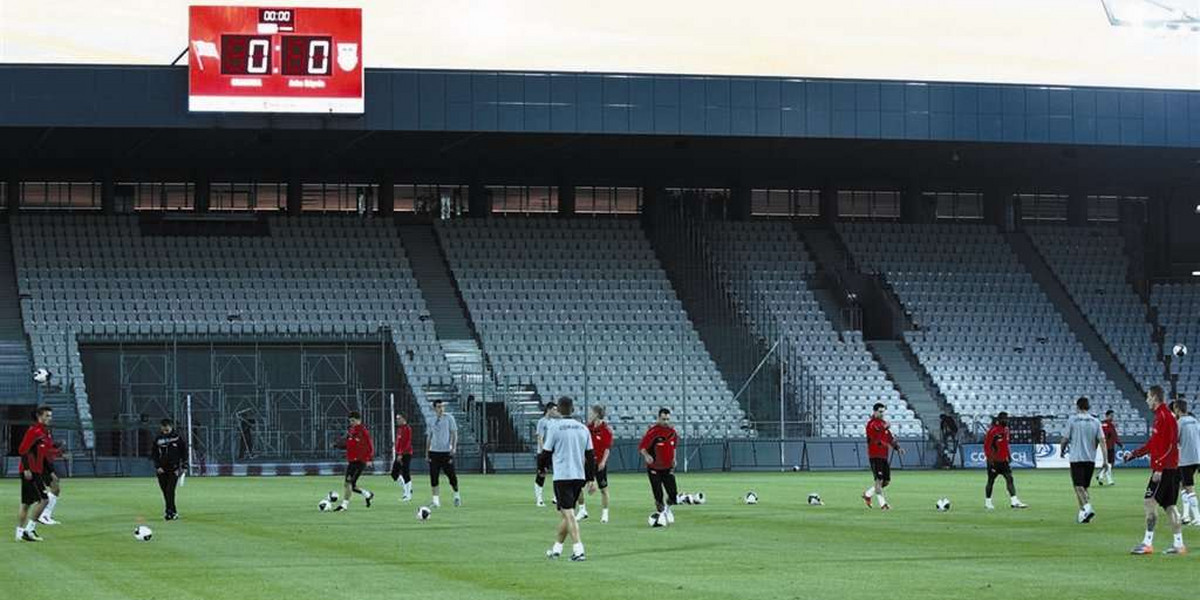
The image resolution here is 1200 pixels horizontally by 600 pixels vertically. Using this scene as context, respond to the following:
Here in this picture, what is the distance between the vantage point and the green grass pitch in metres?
20.2

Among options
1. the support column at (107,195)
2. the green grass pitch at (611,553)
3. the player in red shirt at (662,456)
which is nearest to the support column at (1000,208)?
the support column at (107,195)

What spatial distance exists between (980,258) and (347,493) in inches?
1743

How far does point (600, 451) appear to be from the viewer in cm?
3416

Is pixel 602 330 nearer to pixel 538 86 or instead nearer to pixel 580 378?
pixel 580 378

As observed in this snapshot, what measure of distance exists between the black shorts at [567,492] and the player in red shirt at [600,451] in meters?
7.69

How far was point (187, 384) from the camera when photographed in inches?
2554

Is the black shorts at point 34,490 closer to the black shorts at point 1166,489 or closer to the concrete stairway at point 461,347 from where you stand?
the black shorts at point 1166,489

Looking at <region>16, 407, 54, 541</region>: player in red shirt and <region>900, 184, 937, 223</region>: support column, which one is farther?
<region>900, 184, 937, 223</region>: support column

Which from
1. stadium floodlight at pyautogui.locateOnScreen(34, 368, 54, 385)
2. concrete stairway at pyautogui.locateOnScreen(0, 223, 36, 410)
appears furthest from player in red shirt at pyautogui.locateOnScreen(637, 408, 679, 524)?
concrete stairway at pyautogui.locateOnScreen(0, 223, 36, 410)

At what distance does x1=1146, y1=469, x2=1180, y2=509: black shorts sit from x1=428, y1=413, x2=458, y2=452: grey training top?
16.9 metres

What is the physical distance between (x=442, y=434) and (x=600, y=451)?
17.8 feet

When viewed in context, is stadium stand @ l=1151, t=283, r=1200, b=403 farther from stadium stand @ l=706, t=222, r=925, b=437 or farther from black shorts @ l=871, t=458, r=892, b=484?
black shorts @ l=871, t=458, r=892, b=484

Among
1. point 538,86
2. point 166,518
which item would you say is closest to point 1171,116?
point 538,86

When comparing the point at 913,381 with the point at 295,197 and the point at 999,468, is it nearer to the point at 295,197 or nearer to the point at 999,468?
the point at 295,197
